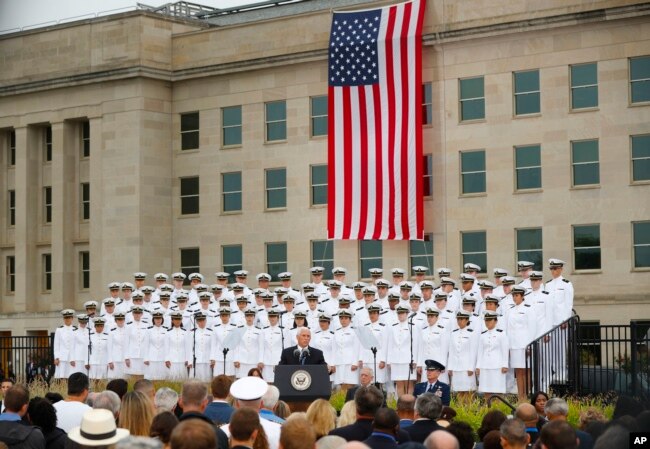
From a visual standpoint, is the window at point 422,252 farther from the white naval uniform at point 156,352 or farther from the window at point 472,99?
the white naval uniform at point 156,352

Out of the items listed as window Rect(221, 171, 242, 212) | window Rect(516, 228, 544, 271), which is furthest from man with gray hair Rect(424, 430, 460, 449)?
window Rect(221, 171, 242, 212)

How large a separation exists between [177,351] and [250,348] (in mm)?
2634

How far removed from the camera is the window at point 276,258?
50625 mm

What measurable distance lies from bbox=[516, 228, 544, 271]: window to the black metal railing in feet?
61.3

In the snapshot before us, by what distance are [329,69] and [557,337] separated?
22.9 metres

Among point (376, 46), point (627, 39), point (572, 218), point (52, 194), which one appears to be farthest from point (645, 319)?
point (52, 194)

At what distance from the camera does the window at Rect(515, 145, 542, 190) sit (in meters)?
45.0

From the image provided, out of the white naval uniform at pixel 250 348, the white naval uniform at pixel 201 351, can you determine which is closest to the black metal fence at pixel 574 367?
the white naval uniform at pixel 250 348

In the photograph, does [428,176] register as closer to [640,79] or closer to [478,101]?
[478,101]

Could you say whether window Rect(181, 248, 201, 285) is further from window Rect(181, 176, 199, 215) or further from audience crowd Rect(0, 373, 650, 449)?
audience crowd Rect(0, 373, 650, 449)

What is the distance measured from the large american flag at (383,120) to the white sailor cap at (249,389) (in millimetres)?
33010

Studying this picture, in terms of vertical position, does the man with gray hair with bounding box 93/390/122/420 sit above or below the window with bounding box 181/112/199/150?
below

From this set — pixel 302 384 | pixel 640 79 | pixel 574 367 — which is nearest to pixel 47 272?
pixel 640 79

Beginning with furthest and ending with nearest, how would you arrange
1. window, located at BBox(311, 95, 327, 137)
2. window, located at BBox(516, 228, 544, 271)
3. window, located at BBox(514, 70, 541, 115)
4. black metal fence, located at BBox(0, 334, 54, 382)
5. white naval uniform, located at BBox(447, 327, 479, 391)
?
window, located at BBox(311, 95, 327, 137)
window, located at BBox(514, 70, 541, 115)
window, located at BBox(516, 228, 544, 271)
black metal fence, located at BBox(0, 334, 54, 382)
white naval uniform, located at BBox(447, 327, 479, 391)
